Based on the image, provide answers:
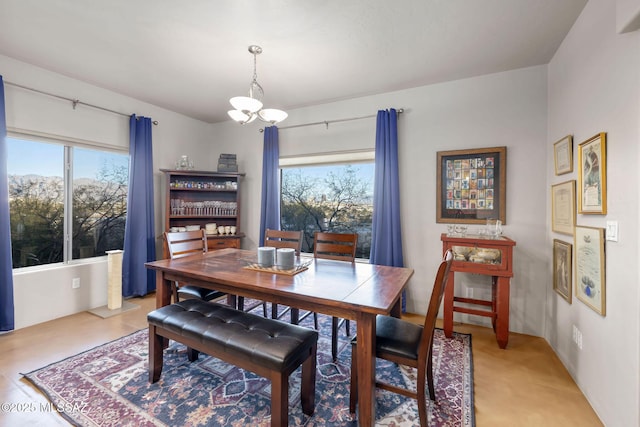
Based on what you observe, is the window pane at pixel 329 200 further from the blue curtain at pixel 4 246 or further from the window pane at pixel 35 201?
the blue curtain at pixel 4 246

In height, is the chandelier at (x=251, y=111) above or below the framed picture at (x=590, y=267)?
above

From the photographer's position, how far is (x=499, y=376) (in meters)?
2.11

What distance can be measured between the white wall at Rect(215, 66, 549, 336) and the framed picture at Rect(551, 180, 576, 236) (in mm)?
254

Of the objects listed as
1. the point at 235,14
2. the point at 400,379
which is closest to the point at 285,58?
the point at 235,14

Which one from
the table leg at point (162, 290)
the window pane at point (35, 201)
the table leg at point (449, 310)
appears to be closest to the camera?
the table leg at point (162, 290)

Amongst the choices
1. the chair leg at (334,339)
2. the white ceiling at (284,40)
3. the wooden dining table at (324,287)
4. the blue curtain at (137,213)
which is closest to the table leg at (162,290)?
the wooden dining table at (324,287)

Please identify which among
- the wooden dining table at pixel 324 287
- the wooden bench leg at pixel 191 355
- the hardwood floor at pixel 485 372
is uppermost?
the wooden dining table at pixel 324 287

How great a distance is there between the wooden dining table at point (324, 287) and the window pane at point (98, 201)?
2033 millimetres

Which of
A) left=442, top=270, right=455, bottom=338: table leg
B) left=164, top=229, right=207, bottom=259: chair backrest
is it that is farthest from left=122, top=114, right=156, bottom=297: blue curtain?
left=442, top=270, right=455, bottom=338: table leg

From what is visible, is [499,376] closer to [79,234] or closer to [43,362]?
[43,362]

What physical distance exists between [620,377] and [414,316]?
1845 mm

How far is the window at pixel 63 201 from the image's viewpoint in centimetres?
292

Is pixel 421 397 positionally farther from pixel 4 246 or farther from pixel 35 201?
pixel 35 201

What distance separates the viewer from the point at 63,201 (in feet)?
10.6
